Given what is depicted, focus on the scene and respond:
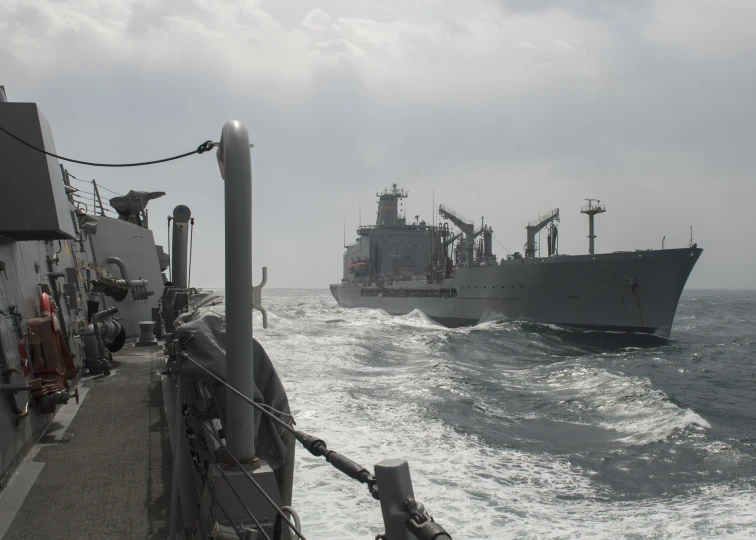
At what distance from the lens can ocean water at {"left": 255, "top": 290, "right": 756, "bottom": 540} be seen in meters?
5.59

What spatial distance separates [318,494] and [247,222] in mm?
4402

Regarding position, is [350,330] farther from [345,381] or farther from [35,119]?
[35,119]

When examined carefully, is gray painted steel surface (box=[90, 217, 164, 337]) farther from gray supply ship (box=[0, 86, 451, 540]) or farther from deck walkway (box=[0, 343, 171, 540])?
deck walkway (box=[0, 343, 171, 540])

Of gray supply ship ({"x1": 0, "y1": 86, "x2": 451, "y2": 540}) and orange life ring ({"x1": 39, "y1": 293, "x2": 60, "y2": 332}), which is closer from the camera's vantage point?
gray supply ship ({"x1": 0, "y1": 86, "x2": 451, "y2": 540})

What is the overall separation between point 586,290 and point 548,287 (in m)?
1.91

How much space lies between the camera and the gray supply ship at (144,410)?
2305 mm

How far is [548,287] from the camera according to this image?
26.4 meters

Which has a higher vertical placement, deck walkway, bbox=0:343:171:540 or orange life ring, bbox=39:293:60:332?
orange life ring, bbox=39:293:60:332

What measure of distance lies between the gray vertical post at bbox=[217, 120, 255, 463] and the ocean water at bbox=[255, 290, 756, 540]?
3.09m

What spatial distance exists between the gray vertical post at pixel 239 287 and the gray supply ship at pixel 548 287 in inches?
935

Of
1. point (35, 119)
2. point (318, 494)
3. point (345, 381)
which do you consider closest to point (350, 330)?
point (345, 381)

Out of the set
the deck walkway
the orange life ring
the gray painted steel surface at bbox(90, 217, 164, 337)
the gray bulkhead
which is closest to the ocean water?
the deck walkway

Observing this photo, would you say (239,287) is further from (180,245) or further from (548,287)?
(548,287)

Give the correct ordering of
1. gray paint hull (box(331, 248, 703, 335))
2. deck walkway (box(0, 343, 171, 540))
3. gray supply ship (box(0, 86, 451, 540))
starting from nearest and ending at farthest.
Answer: gray supply ship (box(0, 86, 451, 540))
deck walkway (box(0, 343, 171, 540))
gray paint hull (box(331, 248, 703, 335))
